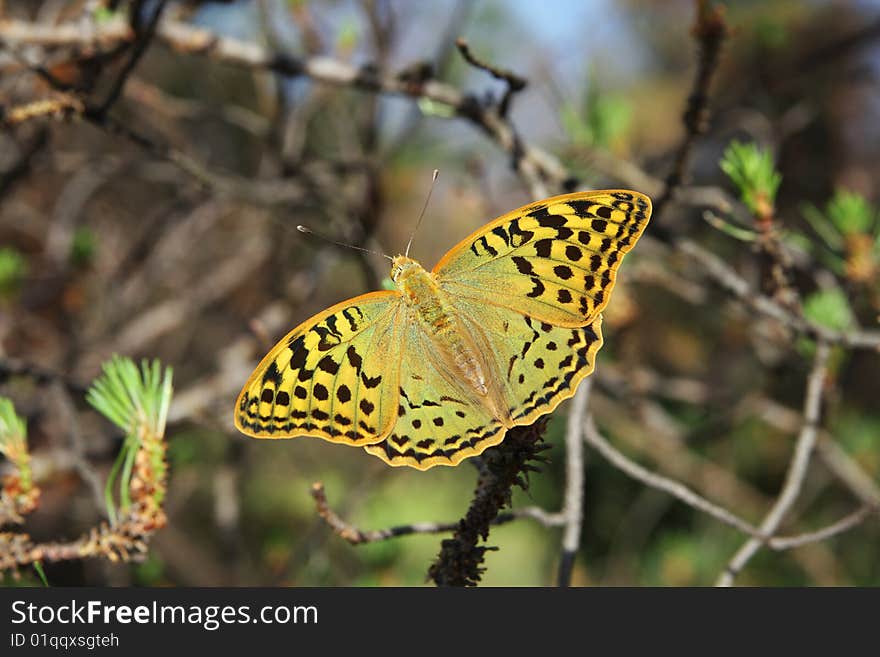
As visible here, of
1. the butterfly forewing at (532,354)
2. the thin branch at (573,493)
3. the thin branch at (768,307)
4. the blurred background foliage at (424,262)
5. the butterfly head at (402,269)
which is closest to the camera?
the thin branch at (573,493)

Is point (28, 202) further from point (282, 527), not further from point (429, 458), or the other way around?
point (429, 458)

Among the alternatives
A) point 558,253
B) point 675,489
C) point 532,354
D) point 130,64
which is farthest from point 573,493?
point 130,64

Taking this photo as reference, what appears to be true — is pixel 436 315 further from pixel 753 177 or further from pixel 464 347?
pixel 753 177

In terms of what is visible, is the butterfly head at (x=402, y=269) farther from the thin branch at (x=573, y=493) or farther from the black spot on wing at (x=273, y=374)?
the thin branch at (x=573, y=493)

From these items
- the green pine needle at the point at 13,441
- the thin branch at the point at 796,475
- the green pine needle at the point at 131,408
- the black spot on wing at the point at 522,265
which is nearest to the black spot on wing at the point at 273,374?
the green pine needle at the point at 131,408

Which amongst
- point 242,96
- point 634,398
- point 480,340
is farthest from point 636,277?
point 242,96

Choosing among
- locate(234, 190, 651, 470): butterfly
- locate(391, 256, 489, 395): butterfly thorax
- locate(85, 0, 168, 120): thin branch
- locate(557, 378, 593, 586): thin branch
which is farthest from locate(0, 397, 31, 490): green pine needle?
locate(557, 378, 593, 586): thin branch

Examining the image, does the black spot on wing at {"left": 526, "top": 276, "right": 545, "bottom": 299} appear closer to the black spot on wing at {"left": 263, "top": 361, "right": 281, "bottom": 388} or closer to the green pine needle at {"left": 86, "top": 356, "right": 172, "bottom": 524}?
the black spot on wing at {"left": 263, "top": 361, "right": 281, "bottom": 388}
